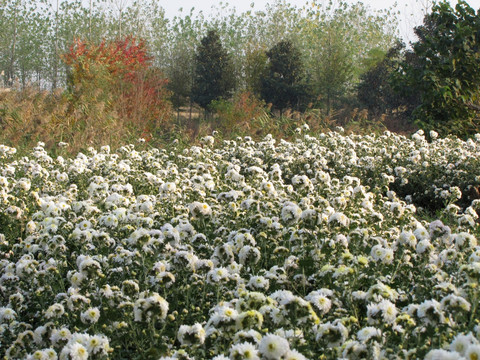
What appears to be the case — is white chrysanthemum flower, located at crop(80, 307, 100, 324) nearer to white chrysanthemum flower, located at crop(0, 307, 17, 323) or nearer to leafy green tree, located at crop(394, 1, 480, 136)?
white chrysanthemum flower, located at crop(0, 307, 17, 323)

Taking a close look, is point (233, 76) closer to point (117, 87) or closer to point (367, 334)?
point (117, 87)

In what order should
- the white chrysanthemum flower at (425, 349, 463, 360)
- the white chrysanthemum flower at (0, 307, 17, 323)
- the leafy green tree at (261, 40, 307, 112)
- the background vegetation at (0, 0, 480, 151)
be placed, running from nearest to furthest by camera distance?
the white chrysanthemum flower at (425, 349, 463, 360), the white chrysanthemum flower at (0, 307, 17, 323), the background vegetation at (0, 0, 480, 151), the leafy green tree at (261, 40, 307, 112)

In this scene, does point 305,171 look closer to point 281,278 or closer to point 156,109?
point 281,278

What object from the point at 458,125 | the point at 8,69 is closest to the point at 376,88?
the point at 458,125

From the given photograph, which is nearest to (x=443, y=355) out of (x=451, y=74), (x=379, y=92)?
(x=451, y=74)

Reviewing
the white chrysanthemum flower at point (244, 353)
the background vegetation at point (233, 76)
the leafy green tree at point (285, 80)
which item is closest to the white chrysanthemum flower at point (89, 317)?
the white chrysanthemum flower at point (244, 353)

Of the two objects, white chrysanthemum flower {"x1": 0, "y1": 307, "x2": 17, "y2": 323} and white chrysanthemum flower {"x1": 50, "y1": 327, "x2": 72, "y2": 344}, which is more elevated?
white chrysanthemum flower {"x1": 50, "y1": 327, "x2": 72, "y2": 344}

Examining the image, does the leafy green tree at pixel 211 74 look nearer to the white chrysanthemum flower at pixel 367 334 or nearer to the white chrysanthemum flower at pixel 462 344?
the white chrysanthemum flower at pixel 367 334

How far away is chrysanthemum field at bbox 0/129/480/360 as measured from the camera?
86.0 inches

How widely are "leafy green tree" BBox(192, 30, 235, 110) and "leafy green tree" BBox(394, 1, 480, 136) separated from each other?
18.1 meters

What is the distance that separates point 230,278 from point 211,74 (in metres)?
27.3

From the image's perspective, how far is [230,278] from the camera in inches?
118

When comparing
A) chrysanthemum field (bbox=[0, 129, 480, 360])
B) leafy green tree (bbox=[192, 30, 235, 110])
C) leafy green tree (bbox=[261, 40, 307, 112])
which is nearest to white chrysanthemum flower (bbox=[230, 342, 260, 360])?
chrysanthemum field (bbox=[0, 129, 480, 360])

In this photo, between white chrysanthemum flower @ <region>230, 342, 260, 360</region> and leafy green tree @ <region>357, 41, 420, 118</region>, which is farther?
leafy green tree @ <region>357, 41, 420, 118</region>
